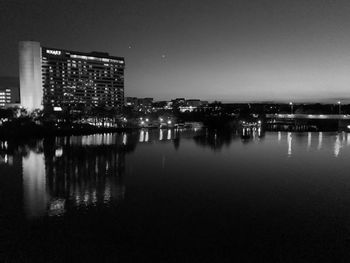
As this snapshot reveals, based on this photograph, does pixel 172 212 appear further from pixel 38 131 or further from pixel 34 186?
pixel 38 131

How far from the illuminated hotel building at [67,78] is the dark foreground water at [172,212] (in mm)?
35553

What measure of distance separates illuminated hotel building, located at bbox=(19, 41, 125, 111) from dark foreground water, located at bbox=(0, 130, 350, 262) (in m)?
35.6

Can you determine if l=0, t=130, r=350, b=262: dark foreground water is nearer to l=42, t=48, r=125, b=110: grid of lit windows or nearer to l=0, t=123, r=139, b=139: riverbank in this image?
l=0, t=123, r=139, b=139: riverbank

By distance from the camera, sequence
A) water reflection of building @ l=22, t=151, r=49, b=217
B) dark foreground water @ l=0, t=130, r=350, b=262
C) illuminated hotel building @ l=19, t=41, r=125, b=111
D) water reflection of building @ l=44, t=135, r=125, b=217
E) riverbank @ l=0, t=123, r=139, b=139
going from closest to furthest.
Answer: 1. dark foreground water @ l=0, t=130, r=350, b=262
2. water reflection of building @ l=22, t=151, r=49, b=217
3. water reflection of building @ l=44, t=135, r=125, b=217
4. riverbank @ l=0, t=123, r=139, b=139
5. illuminated hotel building @ l=19, t=41, r=125, b=111

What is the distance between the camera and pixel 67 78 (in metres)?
64.0

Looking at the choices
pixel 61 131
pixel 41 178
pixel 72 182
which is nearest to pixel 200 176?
pixel 72 182

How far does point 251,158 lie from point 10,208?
13.6 m

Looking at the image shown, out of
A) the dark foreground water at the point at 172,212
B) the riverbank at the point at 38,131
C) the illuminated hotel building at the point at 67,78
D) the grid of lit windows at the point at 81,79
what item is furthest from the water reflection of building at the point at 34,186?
the grid of lit windows at the point at 81,79

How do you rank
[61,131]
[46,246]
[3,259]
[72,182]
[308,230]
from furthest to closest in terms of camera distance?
1. [61,131]
2. [72,182]
3. [308,230]
4. [46,246]
5. [3,259]

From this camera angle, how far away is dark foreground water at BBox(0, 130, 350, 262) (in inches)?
260

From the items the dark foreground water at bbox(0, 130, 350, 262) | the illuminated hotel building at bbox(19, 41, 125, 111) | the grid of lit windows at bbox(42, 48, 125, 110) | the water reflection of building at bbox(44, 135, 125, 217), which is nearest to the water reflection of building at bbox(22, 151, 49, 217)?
the dark foreground water at bbox(0, 130, 350, 262)

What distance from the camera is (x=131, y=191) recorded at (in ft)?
36.4

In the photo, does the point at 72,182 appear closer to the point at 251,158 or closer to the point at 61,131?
the point at 251,158

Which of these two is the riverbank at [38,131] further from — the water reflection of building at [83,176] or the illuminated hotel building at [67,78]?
the illuminated hotel building at [67,78]
